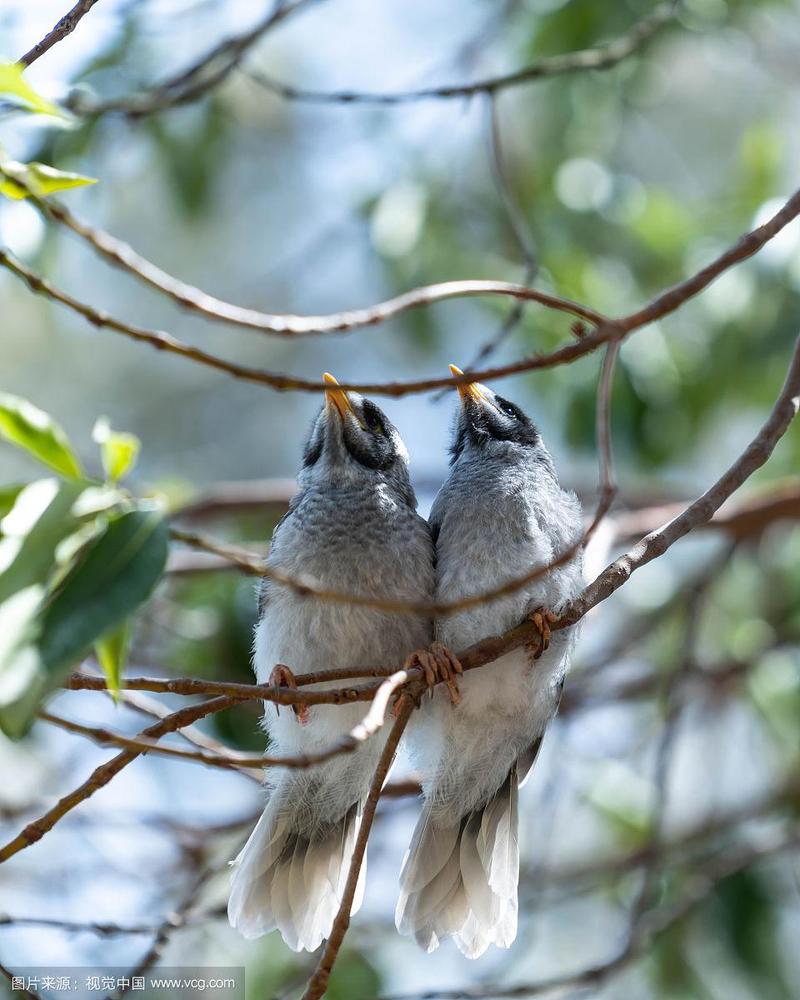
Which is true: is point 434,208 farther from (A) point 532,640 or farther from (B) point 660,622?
(A) point 532,640

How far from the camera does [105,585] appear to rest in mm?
1827

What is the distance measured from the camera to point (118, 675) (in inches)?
74.0

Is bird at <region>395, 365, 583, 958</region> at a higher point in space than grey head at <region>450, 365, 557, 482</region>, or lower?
lower

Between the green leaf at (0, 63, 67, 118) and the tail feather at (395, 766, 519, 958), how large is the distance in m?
2.18

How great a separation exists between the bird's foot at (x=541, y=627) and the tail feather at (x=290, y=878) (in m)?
0.80

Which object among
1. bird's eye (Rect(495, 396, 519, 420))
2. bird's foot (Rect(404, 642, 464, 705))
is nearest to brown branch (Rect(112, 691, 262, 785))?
bird's foot (Rect(404, 642, 464, 705))

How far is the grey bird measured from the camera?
318 cm

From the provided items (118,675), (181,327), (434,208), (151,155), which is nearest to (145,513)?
(118,675)

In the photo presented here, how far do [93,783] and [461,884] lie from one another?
1478 millimetres

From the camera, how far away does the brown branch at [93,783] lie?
6.86 feet

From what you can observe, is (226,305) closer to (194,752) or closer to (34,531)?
(34,531)

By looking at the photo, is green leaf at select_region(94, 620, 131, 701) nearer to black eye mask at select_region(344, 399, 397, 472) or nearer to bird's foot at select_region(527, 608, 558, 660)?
bird's foot at select_region(527, 608, 558, 660)

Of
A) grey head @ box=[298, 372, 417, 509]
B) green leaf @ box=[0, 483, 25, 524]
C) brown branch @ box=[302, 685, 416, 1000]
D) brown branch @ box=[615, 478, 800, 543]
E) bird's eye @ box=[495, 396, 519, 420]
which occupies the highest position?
brown branch @ box=[615, 478, 800, 543]

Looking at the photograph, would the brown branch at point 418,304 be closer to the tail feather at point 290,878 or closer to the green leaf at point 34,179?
the green leaf at point 34,179
